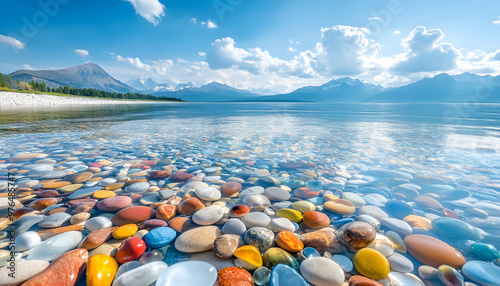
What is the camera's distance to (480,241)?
7.84ft

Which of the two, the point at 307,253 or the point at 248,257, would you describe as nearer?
the point at 248,257

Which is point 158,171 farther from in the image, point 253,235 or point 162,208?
point 253,235

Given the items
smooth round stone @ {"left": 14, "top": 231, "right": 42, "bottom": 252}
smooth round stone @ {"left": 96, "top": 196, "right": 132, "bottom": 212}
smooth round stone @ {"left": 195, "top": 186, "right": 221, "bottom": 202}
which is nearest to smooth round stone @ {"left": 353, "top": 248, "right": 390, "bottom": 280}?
smooth round stone @ {"left": 195, "top": 186, "right": 221, "bottom": 202}

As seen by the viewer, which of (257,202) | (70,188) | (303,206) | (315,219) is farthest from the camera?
(70,188)

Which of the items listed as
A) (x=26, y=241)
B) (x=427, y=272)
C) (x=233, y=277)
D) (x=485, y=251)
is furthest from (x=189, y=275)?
(x=485, y=251)

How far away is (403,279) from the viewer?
6.01ft

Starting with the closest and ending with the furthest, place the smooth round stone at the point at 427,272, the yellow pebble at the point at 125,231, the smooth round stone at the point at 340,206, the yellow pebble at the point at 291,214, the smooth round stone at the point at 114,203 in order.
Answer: the smooth round stone at the point at 427,272 → the yellow pebble at the point at 125,231 → the yellow pebble at the point at 291,214 → the smooth round stone at the point at 114,203 → the smooth round stone at the point at 340,206

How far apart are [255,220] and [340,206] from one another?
1.39 meters

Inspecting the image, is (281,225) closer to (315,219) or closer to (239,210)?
(315,219)

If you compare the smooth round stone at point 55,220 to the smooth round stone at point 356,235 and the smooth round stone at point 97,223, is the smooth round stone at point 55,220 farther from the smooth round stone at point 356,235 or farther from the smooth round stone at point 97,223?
the smooth round stone at point 356,235

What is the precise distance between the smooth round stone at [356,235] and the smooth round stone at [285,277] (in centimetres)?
81

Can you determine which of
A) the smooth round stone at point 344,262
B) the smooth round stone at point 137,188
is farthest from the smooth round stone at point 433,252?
the smooth round stone at point 137,188

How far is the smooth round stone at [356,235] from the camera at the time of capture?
221 centimetres

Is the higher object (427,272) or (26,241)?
(26,241)
